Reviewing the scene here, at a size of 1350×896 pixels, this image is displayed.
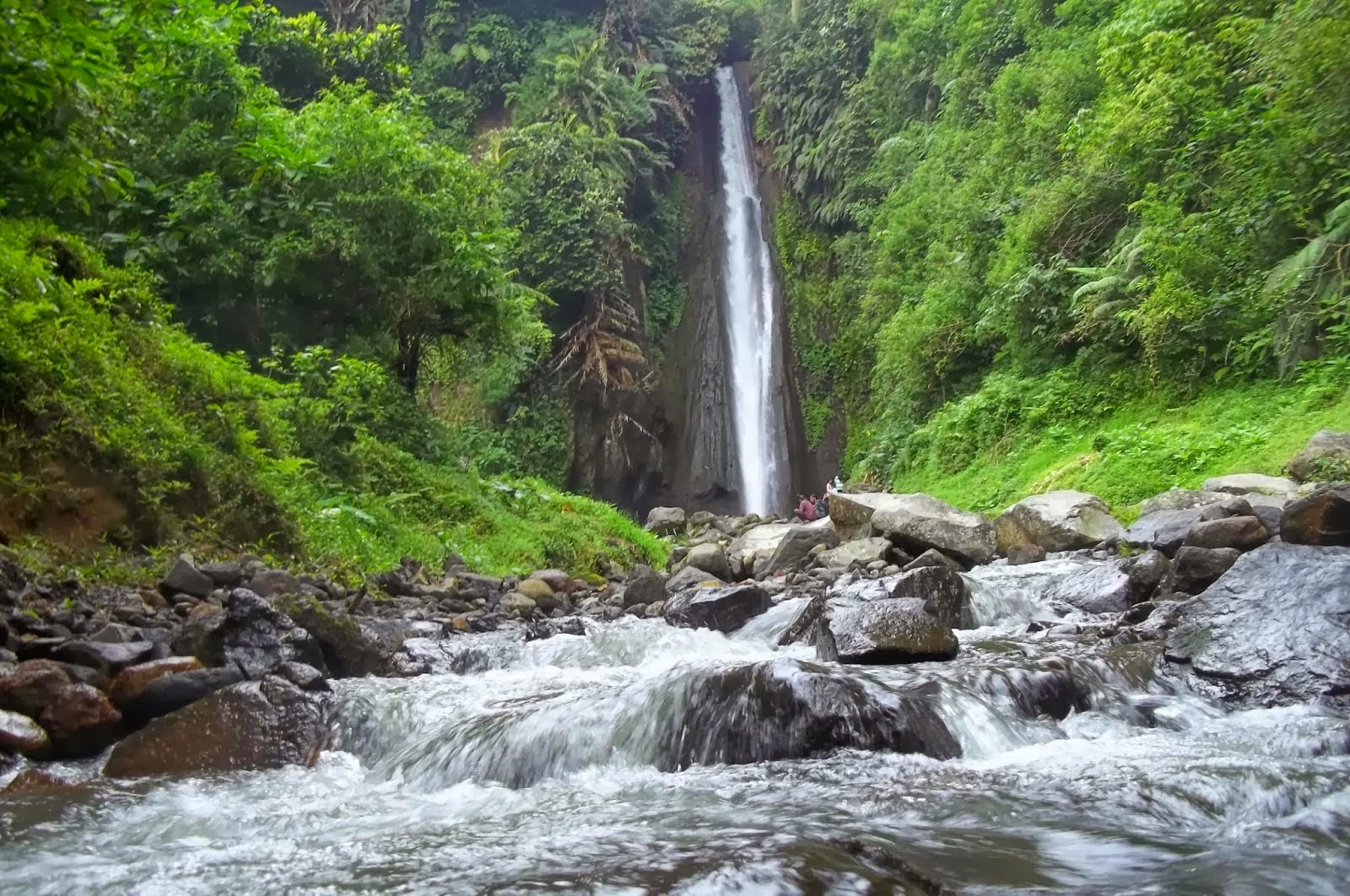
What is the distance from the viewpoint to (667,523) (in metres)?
20.0

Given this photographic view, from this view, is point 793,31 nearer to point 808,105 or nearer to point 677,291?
point 808,105

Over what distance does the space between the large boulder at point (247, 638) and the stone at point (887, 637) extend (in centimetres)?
329

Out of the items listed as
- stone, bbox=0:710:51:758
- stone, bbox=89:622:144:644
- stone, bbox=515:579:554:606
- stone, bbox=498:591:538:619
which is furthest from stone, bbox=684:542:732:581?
stone, bbox=0:710:51:758

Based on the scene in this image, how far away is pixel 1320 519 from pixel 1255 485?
3.78m

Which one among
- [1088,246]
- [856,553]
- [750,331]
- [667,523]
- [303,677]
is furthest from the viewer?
[750,331]

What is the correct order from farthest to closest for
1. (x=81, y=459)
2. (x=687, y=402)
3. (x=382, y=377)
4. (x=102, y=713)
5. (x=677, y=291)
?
(x=677, y=291) → (x=687, y=402) → (x=382, y=377) → (x=81, y=459) → (x=102, y=713)

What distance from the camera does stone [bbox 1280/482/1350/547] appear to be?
6344 millimetres

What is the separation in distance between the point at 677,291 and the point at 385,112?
16.3 m

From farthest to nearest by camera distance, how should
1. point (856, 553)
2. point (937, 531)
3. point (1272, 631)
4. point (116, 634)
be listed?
1. point (856, 553)
2. point (937, 531)
3. point (1272, 631)
4. point (116, 634)

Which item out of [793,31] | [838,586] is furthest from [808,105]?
[838,586]

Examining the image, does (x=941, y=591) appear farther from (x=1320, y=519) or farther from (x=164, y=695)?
(x=164, y=695)

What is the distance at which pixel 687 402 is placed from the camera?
26484 millimetres

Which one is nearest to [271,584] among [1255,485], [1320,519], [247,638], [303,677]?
[247,638]

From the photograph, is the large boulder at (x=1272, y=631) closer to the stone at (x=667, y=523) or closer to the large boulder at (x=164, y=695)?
the large boulder at (x=164, y=695)
